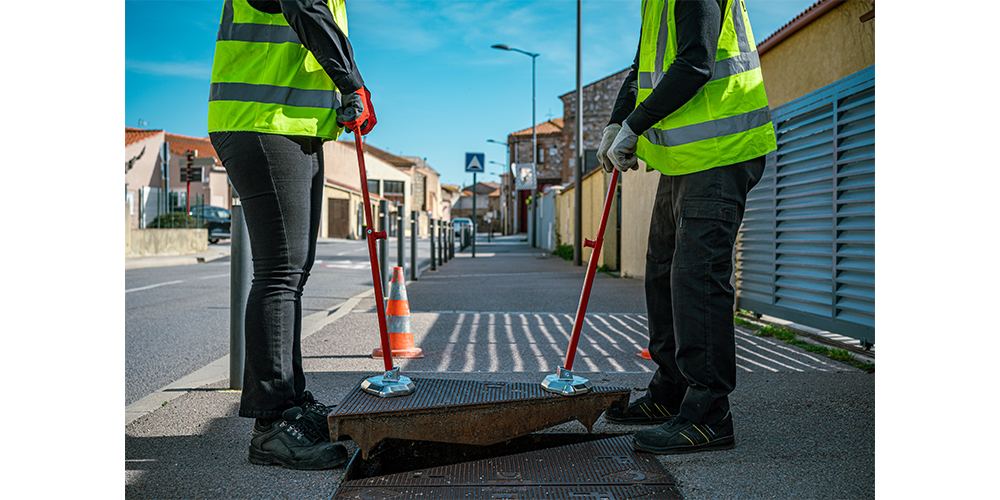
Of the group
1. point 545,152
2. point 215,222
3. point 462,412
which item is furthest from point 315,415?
point 545,152

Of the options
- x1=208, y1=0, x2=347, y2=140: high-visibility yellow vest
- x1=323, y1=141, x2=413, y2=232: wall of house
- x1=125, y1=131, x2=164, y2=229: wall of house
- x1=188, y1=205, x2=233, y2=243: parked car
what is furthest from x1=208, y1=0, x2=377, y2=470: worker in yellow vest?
x1=323, y1=141, x2=413, y2=232: wall of house

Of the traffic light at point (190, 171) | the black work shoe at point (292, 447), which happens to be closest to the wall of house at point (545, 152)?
the traffic light at point (190, 171)

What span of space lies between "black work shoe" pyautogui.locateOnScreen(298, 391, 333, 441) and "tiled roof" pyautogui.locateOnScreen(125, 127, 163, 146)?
38.6 m

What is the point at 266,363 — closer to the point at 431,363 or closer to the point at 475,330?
the point at 431,363

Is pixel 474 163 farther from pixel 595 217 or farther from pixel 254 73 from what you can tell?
pixel 254 73

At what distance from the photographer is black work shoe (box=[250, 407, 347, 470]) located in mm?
2164

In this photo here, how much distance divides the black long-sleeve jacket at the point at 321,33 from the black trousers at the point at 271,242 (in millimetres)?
275

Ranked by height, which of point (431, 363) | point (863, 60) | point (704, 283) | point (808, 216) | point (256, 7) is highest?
point (863, 60)

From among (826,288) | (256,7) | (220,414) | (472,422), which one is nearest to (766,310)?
(826,288)

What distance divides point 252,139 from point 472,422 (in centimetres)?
120

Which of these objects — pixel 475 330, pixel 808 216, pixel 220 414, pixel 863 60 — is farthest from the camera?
pixel 475 330

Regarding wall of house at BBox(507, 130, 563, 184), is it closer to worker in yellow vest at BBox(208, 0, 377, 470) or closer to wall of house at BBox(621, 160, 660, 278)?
wall of house at BBox(621, 160, 660, 278)
